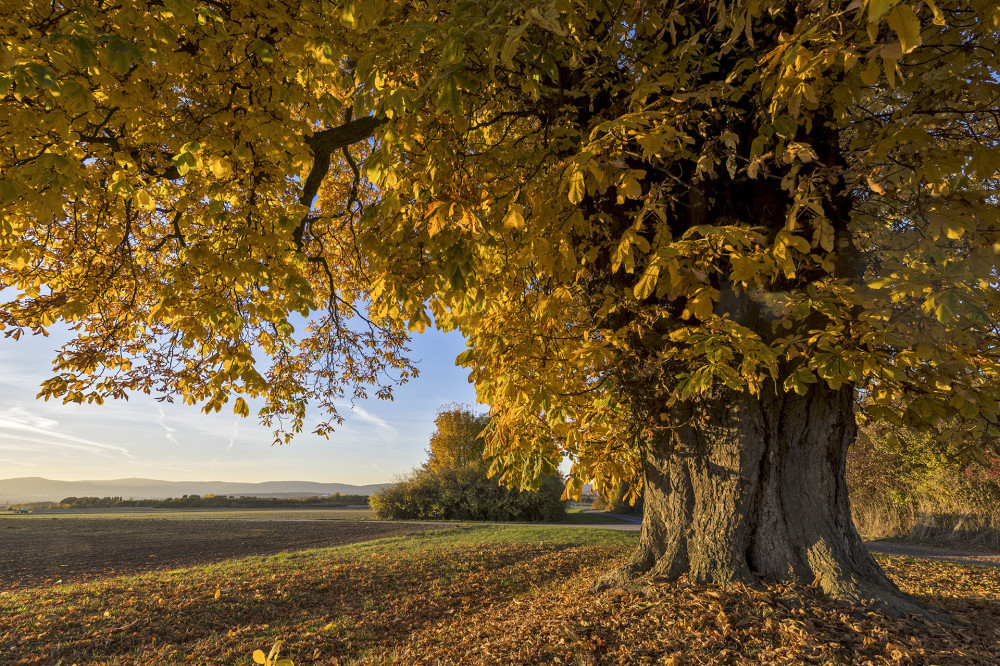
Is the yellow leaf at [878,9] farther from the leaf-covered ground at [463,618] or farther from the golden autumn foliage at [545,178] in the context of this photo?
the leaf-covered ground at [463,618]

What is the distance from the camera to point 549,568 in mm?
8664

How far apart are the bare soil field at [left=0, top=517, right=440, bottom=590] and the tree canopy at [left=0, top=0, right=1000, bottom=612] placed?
6.59 meters

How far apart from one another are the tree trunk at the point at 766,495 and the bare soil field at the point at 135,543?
36.4 feet

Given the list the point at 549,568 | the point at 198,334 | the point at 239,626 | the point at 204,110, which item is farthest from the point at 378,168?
the point at 549,568

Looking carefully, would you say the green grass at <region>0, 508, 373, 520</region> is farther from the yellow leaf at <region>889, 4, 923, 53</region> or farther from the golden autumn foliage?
the yellow leaf at <region>889, 4, 923, 53</region>

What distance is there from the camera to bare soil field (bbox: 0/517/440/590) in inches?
400

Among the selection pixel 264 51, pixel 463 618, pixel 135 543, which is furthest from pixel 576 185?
pixel 135 543

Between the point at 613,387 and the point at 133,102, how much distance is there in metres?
5.19

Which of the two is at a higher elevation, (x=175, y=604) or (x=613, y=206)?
(x=613, y=206)

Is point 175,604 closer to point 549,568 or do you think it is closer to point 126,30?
point 549,568

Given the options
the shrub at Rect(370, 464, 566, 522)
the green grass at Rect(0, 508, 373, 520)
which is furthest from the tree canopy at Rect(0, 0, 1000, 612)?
the green grass at Rect(0, 508, 373, 520)

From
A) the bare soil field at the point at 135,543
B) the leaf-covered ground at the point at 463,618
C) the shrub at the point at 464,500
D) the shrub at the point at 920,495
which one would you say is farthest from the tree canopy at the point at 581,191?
the shrub at the point at 464,500

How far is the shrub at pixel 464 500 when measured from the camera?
2123cm

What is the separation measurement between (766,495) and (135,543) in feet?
53.8
